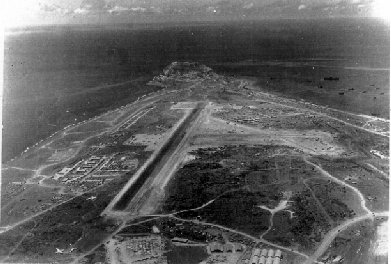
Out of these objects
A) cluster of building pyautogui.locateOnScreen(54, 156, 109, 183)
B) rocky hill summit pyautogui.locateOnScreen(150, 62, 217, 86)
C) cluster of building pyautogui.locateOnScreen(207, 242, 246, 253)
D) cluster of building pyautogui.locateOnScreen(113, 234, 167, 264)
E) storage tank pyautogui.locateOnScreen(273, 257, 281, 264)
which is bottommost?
cluster of building pyautogui.locateOnScreen(113, 234, 167, 264)

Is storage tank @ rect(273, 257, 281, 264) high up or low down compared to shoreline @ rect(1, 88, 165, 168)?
down

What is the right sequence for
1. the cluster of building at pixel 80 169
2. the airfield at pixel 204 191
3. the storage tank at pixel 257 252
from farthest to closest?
Result: the cluster of building at pixel 80 169 → the airfield at pixel 204 191 → the storage tank at pixel 257 252

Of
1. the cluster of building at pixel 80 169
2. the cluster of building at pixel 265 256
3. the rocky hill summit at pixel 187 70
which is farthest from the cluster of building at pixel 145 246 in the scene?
the rocky hill summit at pixel 187 70

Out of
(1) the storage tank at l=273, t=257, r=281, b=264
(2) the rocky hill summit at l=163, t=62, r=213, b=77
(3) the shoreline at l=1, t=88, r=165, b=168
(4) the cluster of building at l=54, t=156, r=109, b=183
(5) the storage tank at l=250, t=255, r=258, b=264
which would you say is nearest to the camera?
(1) the storage tank at l=273, t=257, r=281, b=264

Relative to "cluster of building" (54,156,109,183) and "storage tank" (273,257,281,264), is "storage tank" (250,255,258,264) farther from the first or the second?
"cluster of building" (54,156,109,183)

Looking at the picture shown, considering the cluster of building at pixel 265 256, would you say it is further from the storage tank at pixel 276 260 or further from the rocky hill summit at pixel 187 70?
the rocky hill summit at pixel 187 70

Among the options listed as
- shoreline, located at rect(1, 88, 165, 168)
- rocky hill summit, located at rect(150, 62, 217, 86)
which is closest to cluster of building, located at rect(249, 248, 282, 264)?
shoreline, located at rect(1, 88, 165, 168)
